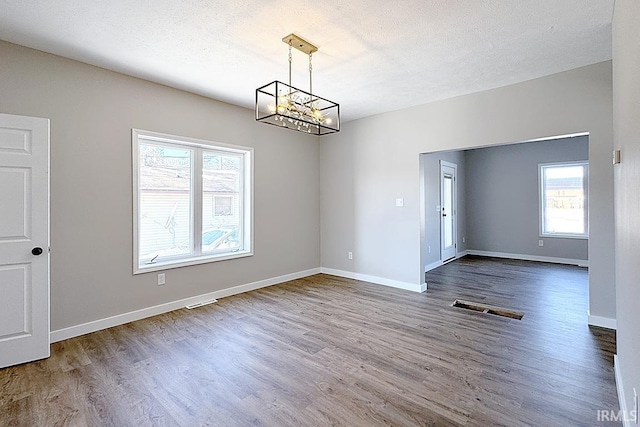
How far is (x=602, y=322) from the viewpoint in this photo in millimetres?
3143

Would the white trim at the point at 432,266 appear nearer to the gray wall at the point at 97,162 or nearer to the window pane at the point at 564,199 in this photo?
the window pane at the point at 564,199

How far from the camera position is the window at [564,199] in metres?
6.30

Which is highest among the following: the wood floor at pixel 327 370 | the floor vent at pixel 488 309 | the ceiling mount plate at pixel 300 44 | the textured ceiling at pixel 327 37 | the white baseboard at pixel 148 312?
the textured ceiling at pixel 327 37

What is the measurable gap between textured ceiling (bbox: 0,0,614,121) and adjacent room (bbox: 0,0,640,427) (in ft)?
0.08

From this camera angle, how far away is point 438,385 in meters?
2.19

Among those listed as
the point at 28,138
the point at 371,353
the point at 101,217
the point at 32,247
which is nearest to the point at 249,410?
the point at 371,353

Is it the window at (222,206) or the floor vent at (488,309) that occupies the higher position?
the window at (222,206)

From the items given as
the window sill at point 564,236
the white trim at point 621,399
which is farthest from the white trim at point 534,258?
the white trim at point 621,399

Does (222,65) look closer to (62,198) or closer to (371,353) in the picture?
(62,198)

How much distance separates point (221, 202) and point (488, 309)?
12.4 feet

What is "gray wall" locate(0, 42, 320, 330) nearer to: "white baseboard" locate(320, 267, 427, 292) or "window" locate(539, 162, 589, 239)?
"white baseboard" locate(320, 267, 427, 292)

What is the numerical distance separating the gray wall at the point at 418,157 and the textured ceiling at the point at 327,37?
0.28 metres

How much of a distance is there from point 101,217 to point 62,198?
1.22 feet

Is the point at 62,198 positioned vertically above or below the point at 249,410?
above
